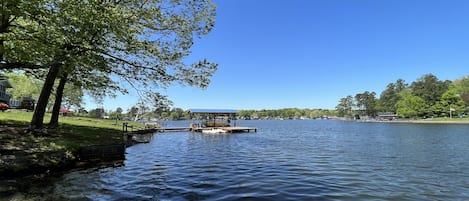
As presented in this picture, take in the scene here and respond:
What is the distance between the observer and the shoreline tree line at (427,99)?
95.5 metres

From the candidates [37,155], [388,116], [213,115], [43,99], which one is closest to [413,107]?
[388,116]

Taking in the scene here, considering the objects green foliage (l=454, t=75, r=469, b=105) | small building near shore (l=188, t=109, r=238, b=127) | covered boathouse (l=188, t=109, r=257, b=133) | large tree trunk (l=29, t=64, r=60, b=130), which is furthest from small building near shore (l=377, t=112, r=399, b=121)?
large tree trunk (l=29, t=64, r=60, b=130)

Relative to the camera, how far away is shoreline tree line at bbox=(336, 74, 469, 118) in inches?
3760

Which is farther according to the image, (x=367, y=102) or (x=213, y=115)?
(x=367, y=102)

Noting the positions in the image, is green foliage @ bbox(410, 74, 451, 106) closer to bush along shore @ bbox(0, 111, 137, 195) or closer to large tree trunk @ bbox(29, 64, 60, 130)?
bush along shore @ bbox(0, 111, 137, 195)

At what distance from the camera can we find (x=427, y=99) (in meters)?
107

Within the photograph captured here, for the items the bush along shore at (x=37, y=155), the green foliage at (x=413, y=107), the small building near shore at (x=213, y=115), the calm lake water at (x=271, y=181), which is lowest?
the calm lake water at (x=271, y=181)

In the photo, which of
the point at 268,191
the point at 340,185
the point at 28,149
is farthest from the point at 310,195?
the point at 28,149

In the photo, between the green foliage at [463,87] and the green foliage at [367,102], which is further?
the green foliage at [367,102]

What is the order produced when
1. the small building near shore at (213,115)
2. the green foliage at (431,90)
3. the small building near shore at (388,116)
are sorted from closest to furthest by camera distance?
the small building near shore at (213,115) < the green foliage at (431,90) < the small building near shore at (388,116)

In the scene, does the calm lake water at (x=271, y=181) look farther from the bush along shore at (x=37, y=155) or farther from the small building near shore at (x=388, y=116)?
the small building near shore at (x=388, y=116)

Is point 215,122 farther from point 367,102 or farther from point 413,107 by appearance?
point 367,102

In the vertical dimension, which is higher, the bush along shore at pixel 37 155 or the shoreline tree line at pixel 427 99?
the shoreline tree line at pixel 427 99

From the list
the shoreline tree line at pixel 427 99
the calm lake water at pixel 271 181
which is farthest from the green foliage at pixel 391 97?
the calm lake water at pixel 271 181
